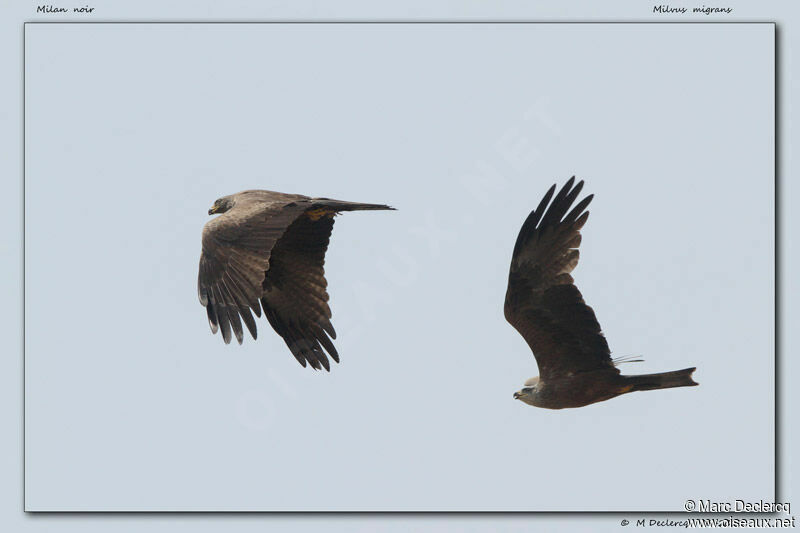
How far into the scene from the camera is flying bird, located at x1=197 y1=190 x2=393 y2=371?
8055mm

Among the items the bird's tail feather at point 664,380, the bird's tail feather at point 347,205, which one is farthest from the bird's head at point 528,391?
the bird's tail feather at point 347,205

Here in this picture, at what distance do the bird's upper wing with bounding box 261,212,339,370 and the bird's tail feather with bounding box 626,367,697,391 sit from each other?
9.18 feet

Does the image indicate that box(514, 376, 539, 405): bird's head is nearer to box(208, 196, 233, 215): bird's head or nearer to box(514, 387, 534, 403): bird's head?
box(514, 387, 534, 403): bird's head

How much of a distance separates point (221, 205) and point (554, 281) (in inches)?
123

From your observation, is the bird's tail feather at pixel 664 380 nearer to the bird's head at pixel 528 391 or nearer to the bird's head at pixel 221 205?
the bird's head at pixel 528 391

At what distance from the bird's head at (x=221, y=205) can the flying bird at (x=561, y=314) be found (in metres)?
2.68

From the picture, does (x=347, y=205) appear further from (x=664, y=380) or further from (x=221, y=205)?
(x=664, y=380)

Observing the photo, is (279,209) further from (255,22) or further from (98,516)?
(98,516)

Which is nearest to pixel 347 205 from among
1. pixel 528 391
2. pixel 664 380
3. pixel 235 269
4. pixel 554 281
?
pixel 235 269

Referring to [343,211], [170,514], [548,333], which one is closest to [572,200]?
[548,333]

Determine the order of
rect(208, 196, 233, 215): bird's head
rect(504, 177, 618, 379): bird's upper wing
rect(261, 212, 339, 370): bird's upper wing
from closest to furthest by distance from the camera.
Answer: rect(504, 177, 618, 379): bird's upper wing < rect(208, 196, 233, 215): bird's head < rect(261, 212, 339, 370): bird's upper wing

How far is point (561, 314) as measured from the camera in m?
8.01

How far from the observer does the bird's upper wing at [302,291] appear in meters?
9.57

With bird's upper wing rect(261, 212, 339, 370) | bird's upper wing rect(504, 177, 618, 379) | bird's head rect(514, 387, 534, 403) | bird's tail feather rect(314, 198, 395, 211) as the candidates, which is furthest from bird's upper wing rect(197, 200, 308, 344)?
bird's head rect(514, 387, 534, 403)
